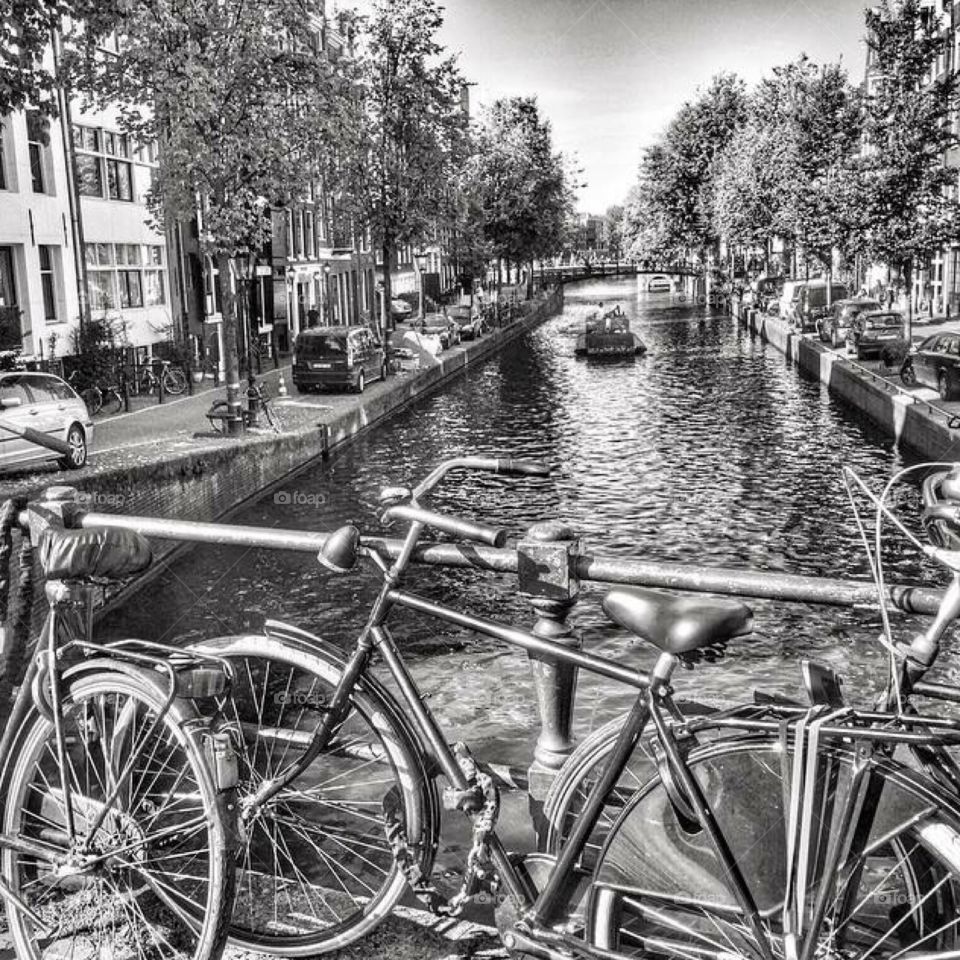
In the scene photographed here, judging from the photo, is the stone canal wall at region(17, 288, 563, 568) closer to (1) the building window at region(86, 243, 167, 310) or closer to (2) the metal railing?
(1) the building window at region(86, 243, 167, 310)

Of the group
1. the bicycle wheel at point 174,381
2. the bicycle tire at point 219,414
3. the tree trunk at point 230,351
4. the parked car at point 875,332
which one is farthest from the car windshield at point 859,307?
the bicycle tire at point 219,414

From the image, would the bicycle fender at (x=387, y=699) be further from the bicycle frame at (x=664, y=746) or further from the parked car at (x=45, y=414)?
the parked car at (x=45, y=414)

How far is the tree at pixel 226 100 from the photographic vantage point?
19.5 metres

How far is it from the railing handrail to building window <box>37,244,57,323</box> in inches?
991

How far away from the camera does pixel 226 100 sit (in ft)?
66.3

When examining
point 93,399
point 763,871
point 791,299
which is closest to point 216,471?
point 93,399

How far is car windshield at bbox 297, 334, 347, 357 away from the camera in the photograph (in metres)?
28.2

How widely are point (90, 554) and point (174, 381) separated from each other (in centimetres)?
2477

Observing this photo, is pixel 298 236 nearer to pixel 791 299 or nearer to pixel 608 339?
pixel 608 339

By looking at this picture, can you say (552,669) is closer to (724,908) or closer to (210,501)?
(724,908)

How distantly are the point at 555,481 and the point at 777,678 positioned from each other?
9459 millimetres

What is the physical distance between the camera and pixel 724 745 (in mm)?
2578

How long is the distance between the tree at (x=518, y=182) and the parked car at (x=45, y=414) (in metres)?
41.1

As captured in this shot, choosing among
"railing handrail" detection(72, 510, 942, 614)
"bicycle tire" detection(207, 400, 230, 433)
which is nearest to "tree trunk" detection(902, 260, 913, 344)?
"bicycle tire" detection(207, 400, 230, 433)
